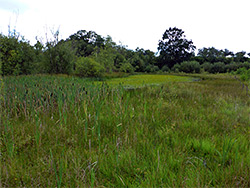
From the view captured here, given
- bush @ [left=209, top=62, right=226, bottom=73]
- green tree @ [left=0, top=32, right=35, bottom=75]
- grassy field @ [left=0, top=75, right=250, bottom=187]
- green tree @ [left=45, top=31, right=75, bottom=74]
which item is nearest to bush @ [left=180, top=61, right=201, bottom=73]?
bush @ [left=209, top=62, right=226, bottom=73]

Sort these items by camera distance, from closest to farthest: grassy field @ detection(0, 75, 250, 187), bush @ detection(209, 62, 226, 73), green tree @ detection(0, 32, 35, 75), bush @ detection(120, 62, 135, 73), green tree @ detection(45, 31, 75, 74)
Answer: grassy field @ detection(0, 75, 250, 187), green tree @ detection(0, 32, 35, 75), green tree @ detection(45, 31, 75, 74), bush @ detection(120, 62, 135, 73), bush @ detection(209, 62, 226, 73)

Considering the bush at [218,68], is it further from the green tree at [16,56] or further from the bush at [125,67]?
the green tree at [16,56]

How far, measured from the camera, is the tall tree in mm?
36250

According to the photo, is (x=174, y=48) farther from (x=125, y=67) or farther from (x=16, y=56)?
(x=16, y=56)

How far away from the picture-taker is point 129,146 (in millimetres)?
2627

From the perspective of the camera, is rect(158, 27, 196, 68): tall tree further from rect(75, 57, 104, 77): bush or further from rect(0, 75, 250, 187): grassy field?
rect(0, 75, 250, 187): grassy field

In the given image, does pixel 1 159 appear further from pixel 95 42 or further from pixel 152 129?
pixel 95 42

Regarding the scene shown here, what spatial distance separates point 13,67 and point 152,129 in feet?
37.6

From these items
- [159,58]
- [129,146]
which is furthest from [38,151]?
[159,58]

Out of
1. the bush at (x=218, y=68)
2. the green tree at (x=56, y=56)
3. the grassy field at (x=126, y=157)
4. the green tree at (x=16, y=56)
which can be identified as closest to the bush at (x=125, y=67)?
the green tree at (x=56, y=56)

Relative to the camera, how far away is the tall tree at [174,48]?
36.2 metres

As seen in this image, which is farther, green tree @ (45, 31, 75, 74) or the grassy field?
green tree @ (45, 31, 75, 74)

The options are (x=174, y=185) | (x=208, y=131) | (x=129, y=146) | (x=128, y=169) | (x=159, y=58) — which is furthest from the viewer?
(x=159, y=58)

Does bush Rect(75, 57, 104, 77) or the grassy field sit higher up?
bush Rect(75, 57, 104, 77)
